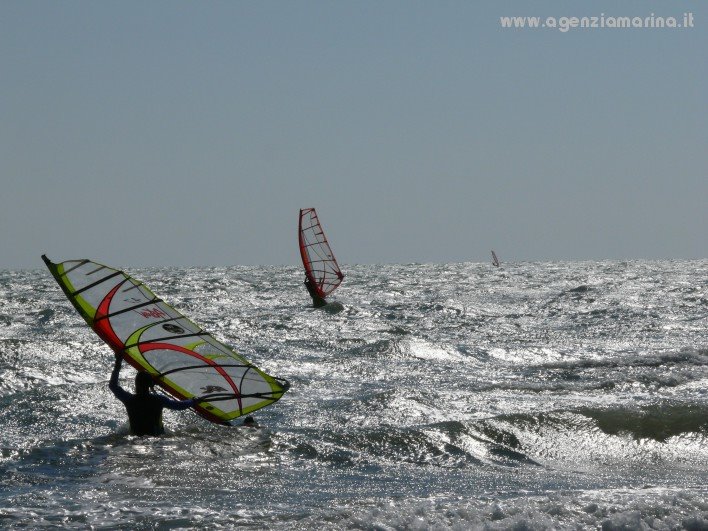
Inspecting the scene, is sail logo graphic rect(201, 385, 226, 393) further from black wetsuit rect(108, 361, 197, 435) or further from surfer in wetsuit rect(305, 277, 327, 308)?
surfer in wetsuit rect(305, 277, 327, 308)

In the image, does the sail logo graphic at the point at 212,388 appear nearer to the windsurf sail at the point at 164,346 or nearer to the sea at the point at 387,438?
the windsurf sail at the point at 164,346

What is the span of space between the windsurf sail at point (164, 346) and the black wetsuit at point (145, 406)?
0.25 m

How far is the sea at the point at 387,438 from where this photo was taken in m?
6.11

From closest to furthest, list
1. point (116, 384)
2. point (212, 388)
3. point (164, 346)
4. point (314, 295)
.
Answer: point (116, 384)
point (212, 388)
point (164, 346)
point (314, 295)

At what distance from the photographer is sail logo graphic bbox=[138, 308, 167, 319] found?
9453mm

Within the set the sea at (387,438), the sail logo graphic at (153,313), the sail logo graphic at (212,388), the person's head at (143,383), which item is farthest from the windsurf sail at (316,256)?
the person's head at (143,383)

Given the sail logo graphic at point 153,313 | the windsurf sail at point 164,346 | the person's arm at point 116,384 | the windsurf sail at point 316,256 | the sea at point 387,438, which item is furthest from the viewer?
the windsurf sail at point 316,256

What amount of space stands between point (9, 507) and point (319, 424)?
158 inches

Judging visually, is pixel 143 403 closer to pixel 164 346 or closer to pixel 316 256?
pixel 164 346

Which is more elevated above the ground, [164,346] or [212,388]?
[164,346]

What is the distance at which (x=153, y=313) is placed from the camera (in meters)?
9.55

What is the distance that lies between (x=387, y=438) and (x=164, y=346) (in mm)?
2332

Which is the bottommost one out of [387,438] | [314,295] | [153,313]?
[314,295]

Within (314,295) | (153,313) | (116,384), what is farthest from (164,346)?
(314,295)
